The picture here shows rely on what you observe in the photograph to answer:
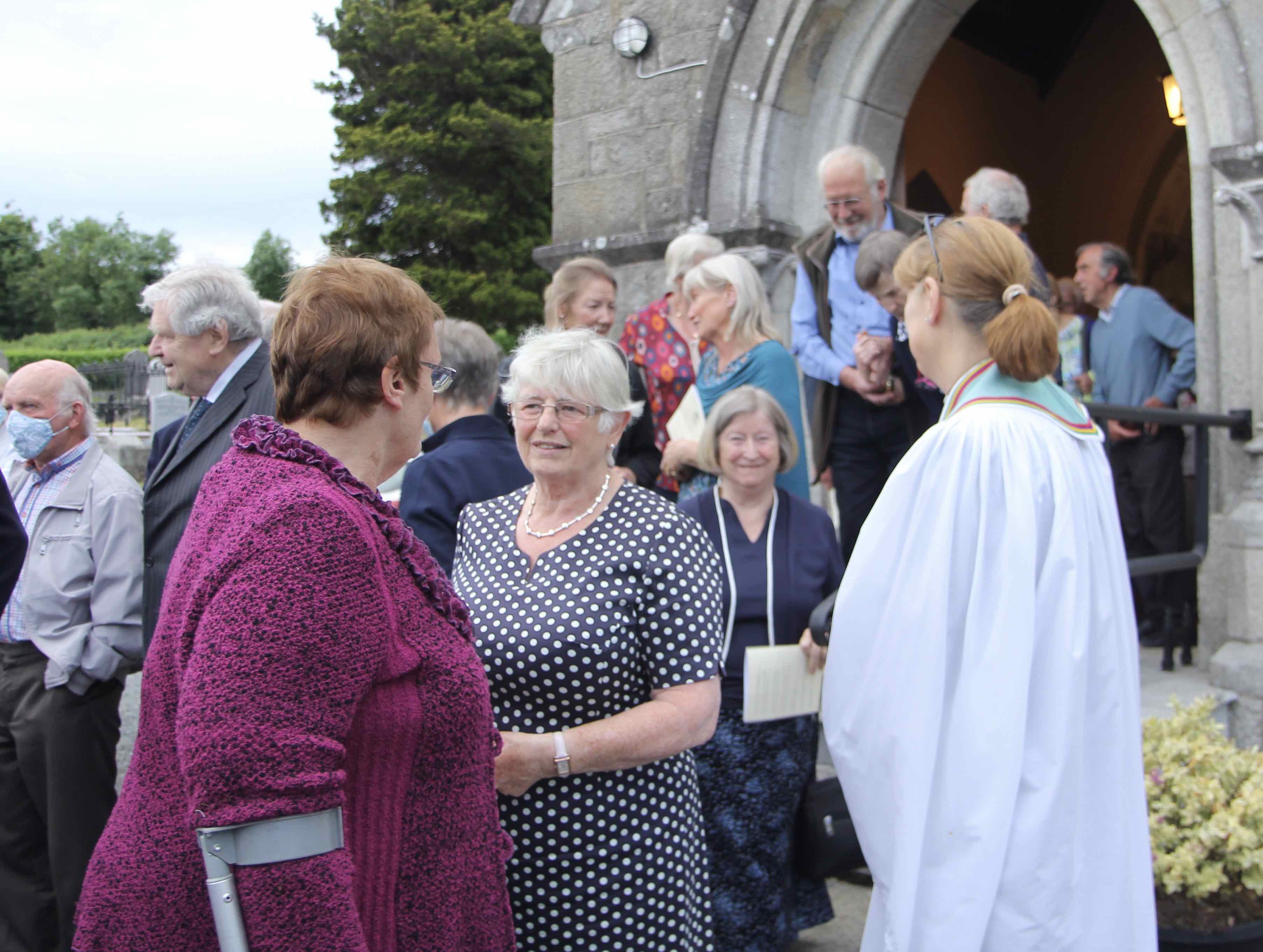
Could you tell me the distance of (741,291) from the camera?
3.88 m

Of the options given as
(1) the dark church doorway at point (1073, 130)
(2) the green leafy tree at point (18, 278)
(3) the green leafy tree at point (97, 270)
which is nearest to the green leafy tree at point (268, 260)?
(3) the green leafy tree at point (97, 270)

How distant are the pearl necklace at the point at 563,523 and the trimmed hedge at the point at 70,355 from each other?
1517 centimetres

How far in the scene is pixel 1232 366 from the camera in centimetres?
430

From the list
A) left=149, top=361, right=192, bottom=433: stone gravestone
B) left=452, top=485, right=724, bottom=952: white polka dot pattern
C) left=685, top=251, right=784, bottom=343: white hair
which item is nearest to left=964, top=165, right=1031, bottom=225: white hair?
left=685, top=251, right=784, bottom=343: white hair

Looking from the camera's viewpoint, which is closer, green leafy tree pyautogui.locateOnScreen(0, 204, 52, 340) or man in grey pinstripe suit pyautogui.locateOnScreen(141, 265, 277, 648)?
man in grey pinstripe suit pyautogui.locateOnScreen(141, 265, 277, 648)

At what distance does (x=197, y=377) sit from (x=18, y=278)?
149 ft

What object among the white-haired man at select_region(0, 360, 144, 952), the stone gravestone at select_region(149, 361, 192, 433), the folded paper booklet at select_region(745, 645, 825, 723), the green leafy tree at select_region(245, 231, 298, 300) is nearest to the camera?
the folded paper booklet at select_region(745, 645, 825, 723)

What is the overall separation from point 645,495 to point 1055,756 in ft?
3.13

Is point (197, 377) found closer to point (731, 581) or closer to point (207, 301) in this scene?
point (207, 301)

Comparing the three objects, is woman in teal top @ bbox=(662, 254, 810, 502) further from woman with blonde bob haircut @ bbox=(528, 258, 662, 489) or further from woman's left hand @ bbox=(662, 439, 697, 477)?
woman with blonde bob haircut @ bbox=(528, 258, 662, 489)

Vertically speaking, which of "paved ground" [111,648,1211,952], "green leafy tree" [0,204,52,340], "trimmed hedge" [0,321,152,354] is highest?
"green leafy tree" [0,204,52,340]

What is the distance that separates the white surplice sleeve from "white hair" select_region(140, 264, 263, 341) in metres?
1.90

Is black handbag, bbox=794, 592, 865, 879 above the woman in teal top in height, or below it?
below

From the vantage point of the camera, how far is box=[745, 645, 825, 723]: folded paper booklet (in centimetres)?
291
